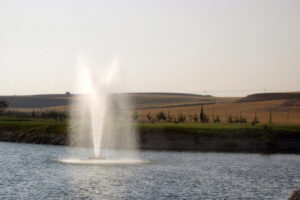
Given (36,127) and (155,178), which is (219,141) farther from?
(155,178)

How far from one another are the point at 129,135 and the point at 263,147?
75.7ft

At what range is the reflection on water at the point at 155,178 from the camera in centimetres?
4284

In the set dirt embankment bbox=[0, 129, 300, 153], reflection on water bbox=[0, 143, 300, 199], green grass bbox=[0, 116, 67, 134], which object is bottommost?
reflection on water bbox=[0, 143, 300, 199]

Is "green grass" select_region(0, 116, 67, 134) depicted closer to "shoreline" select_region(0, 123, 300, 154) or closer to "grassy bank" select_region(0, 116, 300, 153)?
"grassy bank" select_region(0, 116, 300, 153)

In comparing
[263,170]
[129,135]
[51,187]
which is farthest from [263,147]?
[51,187]

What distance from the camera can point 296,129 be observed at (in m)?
95.7

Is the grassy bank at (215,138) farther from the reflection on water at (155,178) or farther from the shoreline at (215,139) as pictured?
the reflection on water at (155,178)

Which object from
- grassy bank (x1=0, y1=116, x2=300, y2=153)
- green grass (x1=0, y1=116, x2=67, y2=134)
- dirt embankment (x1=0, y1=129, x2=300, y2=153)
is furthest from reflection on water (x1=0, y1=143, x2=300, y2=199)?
green grass (x1=0, y1=116, x2=67, y2=134)

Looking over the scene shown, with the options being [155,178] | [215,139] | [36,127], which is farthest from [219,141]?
[155,178]

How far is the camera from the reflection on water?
141 feet

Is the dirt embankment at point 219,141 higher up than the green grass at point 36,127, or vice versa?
the green grass at point 36,127

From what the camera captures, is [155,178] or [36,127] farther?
[36,127]

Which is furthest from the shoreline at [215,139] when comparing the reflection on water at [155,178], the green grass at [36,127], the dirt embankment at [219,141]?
the reflection on water at [155,178]

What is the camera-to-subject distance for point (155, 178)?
50844 millimetres
